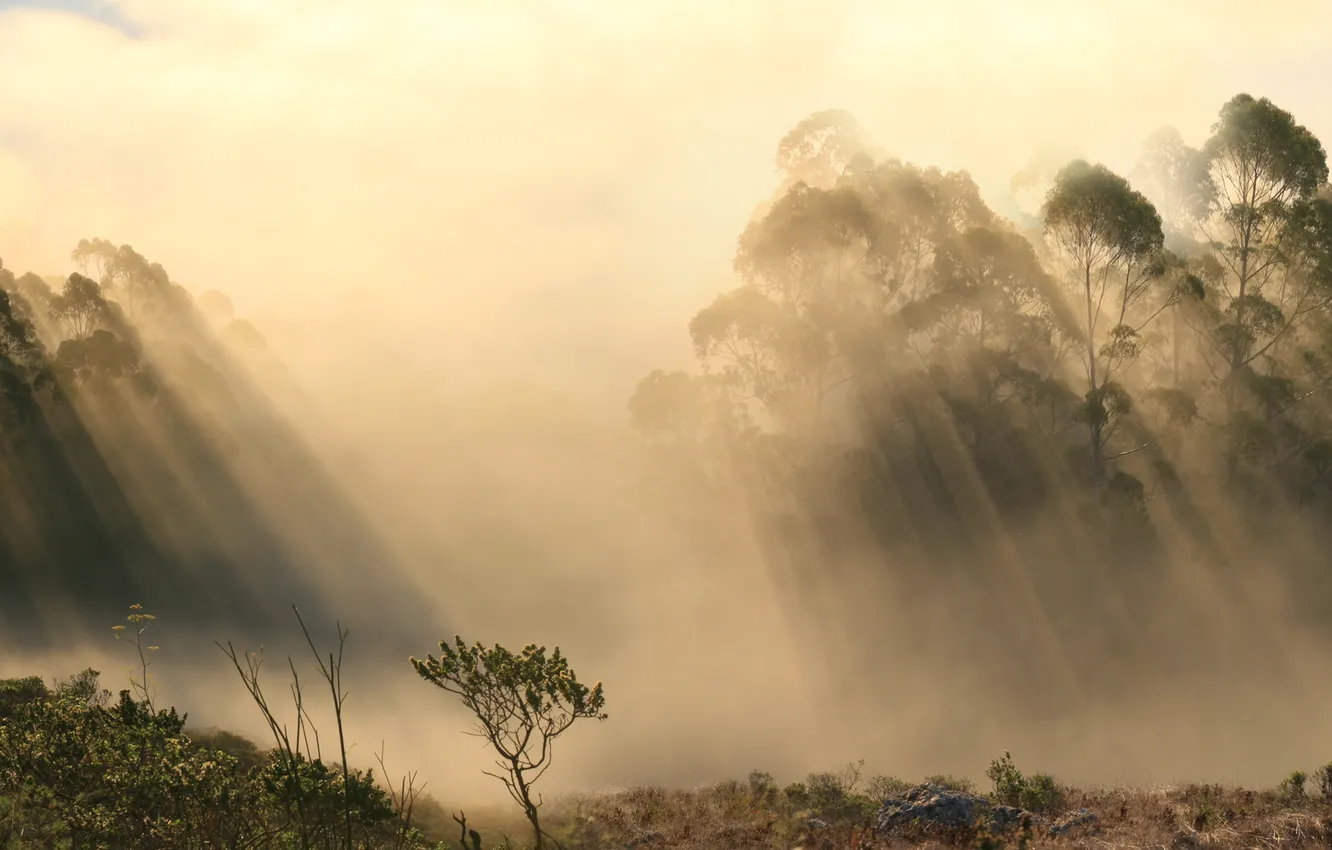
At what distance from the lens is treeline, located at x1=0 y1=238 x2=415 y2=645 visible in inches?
2443

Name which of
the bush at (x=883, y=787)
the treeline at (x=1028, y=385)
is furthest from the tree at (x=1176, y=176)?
the bush at (x=883, y=787)

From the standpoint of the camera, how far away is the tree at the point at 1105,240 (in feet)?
155

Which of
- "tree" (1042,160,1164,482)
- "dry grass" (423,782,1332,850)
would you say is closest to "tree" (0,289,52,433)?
"dry grass" (423,782,1332,850)

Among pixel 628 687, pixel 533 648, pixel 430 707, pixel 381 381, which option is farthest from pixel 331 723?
pixel 381 381

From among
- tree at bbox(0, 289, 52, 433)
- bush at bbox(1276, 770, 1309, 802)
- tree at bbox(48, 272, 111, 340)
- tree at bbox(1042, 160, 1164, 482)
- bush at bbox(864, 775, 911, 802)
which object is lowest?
bush at bbox(1276, 770, 1309, 802)

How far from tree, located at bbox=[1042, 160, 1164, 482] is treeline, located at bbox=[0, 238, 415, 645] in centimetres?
4671

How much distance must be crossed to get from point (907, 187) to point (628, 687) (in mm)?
32835

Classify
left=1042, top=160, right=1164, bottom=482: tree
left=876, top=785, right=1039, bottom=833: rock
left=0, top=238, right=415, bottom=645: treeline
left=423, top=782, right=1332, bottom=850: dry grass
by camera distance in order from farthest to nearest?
1. left=0, top=238, right=415, bottom=645: treeline
2. left=1042, top=160, right=1164, bottom=482: tree
3. left=876, top=785, right=1039, bottom=833: rock
4. left=423, top=782, right=1332, bottom=850: dry grass

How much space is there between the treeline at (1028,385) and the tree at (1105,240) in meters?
0.12

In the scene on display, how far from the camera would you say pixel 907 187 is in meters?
57.9

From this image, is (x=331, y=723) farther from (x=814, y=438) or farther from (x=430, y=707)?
(x=814, y=438)

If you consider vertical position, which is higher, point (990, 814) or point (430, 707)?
point (430, 707)

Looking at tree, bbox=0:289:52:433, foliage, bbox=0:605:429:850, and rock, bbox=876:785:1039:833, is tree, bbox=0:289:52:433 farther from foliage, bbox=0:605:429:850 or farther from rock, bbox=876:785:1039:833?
rock, bbox=876:785:1039:833

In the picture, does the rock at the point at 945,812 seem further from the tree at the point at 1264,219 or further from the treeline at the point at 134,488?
the treeline at the point at 134,488
